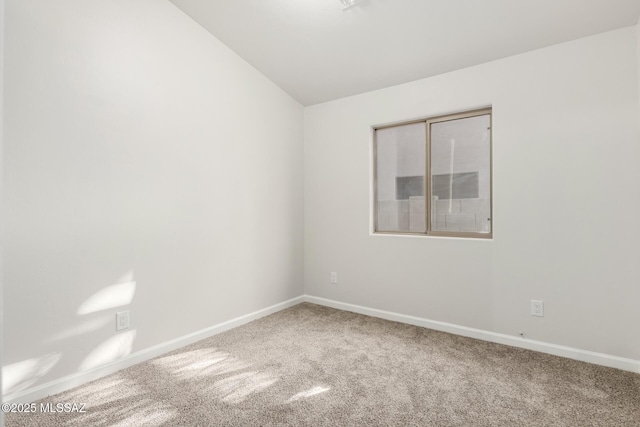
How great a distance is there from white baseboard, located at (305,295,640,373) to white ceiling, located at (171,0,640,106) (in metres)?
2.14

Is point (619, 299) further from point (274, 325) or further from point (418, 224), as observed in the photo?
point (274, 325)

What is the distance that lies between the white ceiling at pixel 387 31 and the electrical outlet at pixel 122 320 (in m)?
2.29

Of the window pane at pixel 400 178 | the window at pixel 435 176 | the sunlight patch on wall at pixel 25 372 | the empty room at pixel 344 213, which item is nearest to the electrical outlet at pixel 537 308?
the empty room at pixel 344 213

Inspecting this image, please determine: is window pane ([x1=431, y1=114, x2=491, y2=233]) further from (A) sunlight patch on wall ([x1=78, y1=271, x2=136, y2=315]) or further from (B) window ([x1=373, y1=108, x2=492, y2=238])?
(A) sunlight patch on wall ([x1=78, y1=271, x2=136, y2=315])

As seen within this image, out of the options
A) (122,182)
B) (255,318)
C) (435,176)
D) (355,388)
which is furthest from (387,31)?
(255,318)

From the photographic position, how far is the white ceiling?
7.74 feet

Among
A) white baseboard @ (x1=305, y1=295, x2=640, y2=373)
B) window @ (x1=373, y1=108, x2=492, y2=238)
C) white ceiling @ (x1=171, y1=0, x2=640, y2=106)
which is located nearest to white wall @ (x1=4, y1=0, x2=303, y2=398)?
white ceiling @ (x1=171, y1=0, x2=640, y2=106)

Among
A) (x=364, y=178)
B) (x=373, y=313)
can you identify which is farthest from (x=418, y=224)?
(x=373, y=313)

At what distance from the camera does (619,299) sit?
2.39 m

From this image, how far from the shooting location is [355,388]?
2.16 meters

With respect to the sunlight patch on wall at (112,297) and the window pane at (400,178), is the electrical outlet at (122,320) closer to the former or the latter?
the sunlight patch on wall at (112,297)

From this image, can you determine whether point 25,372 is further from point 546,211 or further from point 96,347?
point 546,211

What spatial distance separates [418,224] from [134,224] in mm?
2350

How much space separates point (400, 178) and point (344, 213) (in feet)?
2.17
